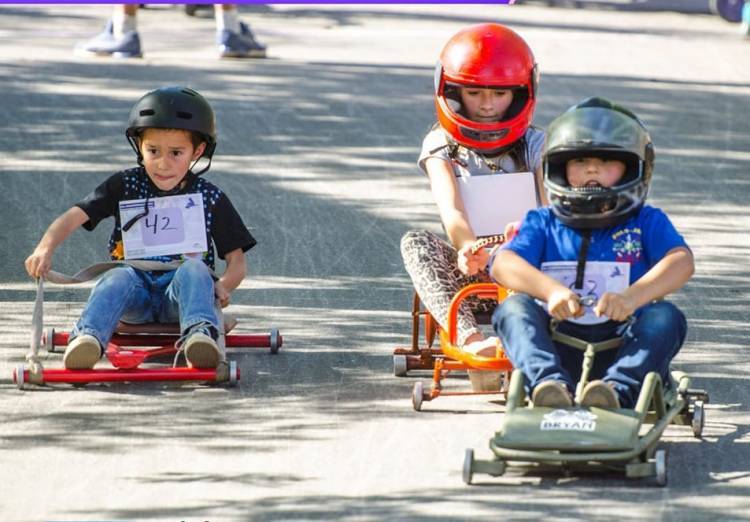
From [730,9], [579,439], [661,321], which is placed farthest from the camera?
[730,9]

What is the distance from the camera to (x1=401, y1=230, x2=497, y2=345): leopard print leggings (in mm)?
6945

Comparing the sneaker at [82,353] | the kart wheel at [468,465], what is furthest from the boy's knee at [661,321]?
the sneaker at [82,353]

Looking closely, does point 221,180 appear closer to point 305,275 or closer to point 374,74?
point 305,275

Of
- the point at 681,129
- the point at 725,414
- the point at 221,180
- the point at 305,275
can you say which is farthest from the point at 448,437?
the point at 681,129

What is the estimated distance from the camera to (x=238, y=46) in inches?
600

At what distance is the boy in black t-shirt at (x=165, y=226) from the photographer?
7.10 m

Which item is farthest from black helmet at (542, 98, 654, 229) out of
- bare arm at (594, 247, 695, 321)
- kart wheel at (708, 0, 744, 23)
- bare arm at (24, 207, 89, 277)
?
kart wheel at (708, 0, 744, 23)

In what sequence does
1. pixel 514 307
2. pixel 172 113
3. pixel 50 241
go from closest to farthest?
pixel 514 307 < pixel 50 241 < pixel 172 113

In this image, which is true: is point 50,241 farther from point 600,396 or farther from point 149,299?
point 600,396

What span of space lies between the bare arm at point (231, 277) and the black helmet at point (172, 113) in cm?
54

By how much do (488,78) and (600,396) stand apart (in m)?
1.77

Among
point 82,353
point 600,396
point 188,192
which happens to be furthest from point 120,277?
point 600,396

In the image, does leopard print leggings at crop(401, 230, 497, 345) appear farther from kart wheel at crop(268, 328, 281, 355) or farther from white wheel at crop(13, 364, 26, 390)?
white wheel at crop(13, 364, 26, 390)

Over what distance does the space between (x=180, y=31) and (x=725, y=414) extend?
37.0 ft
